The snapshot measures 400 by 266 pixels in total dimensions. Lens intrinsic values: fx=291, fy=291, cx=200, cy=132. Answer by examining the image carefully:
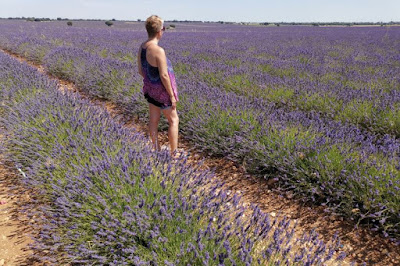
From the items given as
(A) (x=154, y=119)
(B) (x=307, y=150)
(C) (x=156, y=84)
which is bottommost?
(B) (x=307, y=150)

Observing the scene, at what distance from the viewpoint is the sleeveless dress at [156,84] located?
2963mm

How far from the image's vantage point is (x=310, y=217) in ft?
8.31

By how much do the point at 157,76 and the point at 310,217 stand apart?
1.96 metres

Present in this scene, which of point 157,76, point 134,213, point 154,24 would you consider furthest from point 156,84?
point 134,213

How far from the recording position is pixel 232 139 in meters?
3.36

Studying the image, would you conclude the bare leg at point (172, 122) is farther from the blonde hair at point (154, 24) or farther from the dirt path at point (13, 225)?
the dirt path at point (13, 225)

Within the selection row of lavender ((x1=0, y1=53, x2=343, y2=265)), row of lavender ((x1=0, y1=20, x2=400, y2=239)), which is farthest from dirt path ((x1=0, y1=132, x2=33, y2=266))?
row of lavender ((x1=0, y1=20, x2=400, y2=239))

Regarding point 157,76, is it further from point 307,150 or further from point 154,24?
point 307,150

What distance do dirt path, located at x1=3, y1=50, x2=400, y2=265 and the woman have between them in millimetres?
577

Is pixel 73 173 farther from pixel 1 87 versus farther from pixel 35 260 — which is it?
pixel 1 87

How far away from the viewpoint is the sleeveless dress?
Result: 2.96m

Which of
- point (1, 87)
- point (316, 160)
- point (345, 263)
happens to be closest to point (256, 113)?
point (316, 160)

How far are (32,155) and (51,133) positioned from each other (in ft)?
0.85

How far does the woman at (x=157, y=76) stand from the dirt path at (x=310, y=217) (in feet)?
1.89
